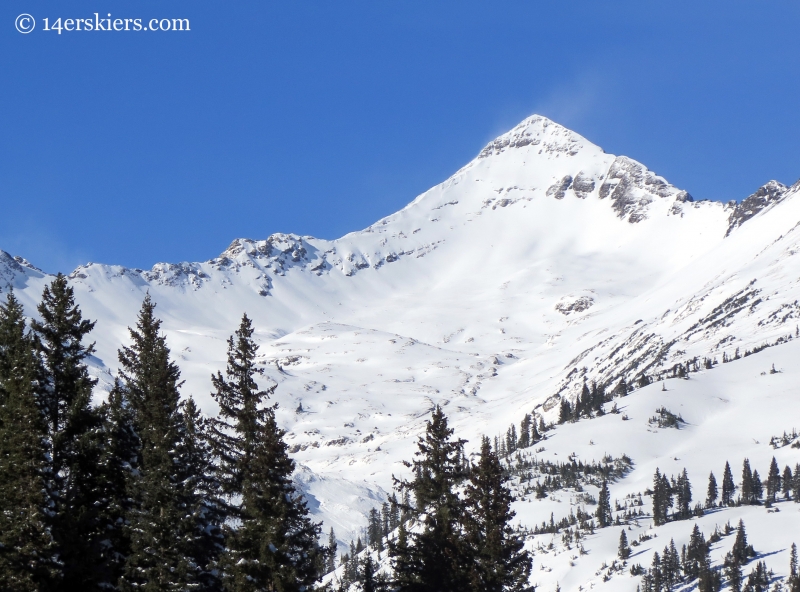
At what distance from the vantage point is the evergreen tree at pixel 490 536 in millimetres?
45781

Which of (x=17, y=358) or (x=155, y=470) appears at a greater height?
(x=17, y=358)

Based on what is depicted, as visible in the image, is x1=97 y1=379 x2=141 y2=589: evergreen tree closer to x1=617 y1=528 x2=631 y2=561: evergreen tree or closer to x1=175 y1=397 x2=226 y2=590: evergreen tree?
x1=175 y1=397 x2=226 y2=590: evergreen tree

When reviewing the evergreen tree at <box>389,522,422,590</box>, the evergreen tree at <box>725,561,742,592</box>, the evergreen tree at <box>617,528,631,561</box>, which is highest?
the evergreen tree at <box>617,528,631,561</box>

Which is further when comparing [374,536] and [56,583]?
[374,536]

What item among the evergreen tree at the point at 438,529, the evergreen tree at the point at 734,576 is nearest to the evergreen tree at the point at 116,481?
the evergreen tree at the point at 438,529

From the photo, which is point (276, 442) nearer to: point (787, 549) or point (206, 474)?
point (206, 474)

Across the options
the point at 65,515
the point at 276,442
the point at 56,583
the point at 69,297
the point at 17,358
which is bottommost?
the point at 56,583

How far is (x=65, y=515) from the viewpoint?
37688 millimetres

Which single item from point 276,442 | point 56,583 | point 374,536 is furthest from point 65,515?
point 374,536

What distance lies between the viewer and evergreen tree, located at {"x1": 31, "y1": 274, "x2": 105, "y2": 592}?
123 ft

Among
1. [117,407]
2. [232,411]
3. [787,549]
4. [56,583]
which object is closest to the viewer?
[56,583]

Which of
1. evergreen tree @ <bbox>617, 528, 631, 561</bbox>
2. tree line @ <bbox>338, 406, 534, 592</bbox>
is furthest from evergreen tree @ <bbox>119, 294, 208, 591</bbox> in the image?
evergreen tree @ <bbox>617, 528, 631, 561</bbox>

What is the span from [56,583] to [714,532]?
7101 inches

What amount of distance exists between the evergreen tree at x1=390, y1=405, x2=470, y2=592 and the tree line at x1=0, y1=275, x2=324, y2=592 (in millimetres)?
7745
